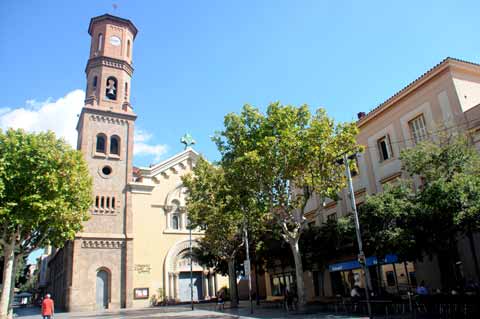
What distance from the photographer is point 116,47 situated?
42.4 meters

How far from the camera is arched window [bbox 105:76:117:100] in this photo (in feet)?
135

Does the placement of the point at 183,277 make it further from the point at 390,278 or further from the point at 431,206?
the point at 431,206

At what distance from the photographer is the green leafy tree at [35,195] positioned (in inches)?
906

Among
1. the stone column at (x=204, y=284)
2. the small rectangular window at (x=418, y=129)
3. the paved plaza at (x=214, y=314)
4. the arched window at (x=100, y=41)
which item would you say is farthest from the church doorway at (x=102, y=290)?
the small rectangular window at (x=418, y=129)

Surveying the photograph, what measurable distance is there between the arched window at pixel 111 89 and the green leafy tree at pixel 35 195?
16144mm

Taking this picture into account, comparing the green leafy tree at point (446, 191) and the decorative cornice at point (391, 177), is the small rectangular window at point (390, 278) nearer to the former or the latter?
the green leafy tree at point (446, 191)

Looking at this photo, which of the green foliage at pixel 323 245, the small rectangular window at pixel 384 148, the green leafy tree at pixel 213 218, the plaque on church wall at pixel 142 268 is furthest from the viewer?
the plaque on church wall at pixel 142 268

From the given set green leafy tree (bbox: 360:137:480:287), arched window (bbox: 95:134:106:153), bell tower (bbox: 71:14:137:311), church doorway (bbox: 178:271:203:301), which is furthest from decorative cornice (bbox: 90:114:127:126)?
green leafy tree (bbox: 360:137:480:287)

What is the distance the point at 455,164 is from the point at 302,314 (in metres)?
10.1

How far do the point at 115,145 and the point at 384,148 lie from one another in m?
28.5

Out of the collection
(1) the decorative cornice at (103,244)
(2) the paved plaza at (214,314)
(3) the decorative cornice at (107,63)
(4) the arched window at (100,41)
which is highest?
(4) the arched window at (100,41)

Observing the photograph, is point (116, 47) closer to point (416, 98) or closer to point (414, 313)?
point (416, 98)

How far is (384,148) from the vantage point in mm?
24016

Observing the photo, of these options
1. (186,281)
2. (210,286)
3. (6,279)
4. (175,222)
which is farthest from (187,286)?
(6,279)
